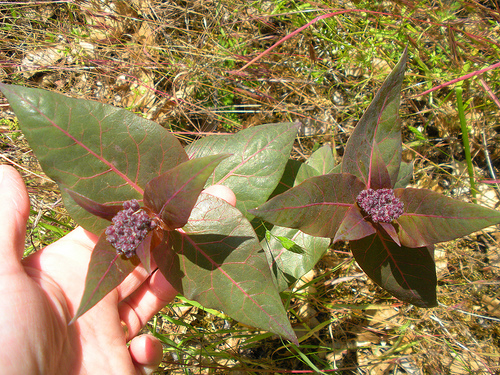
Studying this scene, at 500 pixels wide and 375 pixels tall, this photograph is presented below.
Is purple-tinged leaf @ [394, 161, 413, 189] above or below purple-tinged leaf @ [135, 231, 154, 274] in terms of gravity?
below

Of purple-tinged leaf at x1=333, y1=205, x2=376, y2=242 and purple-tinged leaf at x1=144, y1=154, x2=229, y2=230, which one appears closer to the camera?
purple-tinged leaf at x1=144, y1=154, x2=229, y2=230

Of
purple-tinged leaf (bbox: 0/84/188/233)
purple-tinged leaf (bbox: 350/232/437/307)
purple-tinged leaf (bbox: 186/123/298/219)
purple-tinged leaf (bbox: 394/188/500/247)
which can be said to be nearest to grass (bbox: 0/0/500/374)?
purple-tinged leaf (bbox: 350/232/437/307)

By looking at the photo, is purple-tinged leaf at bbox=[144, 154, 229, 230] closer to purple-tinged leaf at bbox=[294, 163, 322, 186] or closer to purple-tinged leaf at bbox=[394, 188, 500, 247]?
purple-tinged leaf at bbox=[294, 163, 322, 186]

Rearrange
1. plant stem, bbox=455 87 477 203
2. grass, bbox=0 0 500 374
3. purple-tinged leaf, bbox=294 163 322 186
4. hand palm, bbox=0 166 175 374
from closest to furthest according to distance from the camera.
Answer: hand palm, bbox=0 166 175 374
purple-tinged leaf, bbox=294 163 322 186
plant stem, bbox=455 87 477 203
grass, bbox=0 0 500 374

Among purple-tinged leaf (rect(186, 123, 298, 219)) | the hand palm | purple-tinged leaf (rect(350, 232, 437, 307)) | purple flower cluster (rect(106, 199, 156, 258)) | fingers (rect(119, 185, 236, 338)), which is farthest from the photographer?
fingers (rect(119, 185, 236, 338))

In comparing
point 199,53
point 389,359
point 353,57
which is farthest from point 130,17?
point 389,359

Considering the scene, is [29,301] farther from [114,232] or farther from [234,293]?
[234,293]

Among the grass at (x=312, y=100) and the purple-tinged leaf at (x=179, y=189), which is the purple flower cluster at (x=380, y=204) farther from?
the grass at (x=312, y=100)
